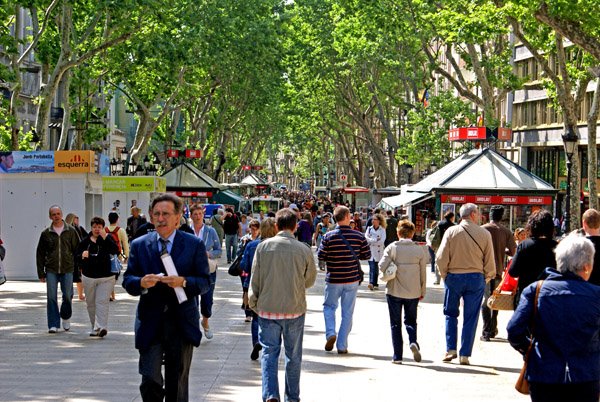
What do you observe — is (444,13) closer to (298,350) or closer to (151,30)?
(151,30)

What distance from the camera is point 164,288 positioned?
324 inches

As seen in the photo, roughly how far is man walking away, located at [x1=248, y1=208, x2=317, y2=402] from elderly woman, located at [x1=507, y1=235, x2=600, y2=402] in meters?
3.34

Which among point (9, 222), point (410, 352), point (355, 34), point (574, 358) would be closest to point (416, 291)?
point (410, 352)

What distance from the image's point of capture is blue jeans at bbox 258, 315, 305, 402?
995 centimetres

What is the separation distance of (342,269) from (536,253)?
11.4 feet

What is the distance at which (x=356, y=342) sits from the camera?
15492 mm

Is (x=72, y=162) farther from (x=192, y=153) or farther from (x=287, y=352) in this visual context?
(x=192, y=153)

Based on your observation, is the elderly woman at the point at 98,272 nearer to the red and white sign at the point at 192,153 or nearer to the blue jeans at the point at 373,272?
the blue jeans at the point at 373,272

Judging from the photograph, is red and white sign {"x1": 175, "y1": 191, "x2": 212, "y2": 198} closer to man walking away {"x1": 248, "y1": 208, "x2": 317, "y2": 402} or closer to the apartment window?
the apartment window

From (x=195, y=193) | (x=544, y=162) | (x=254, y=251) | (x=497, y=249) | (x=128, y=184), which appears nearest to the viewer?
(x=254, y=251)

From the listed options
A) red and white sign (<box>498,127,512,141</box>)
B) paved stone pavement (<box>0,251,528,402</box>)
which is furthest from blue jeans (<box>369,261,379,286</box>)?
red and white sign (<box>498,127,512,141</box>)

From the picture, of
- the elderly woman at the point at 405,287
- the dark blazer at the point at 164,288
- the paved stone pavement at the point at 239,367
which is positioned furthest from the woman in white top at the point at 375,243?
the dark blazer at the point at 164,288

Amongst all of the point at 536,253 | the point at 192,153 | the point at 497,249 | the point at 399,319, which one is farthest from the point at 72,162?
the point at 192,153

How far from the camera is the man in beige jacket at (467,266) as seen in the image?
43.3 ft
